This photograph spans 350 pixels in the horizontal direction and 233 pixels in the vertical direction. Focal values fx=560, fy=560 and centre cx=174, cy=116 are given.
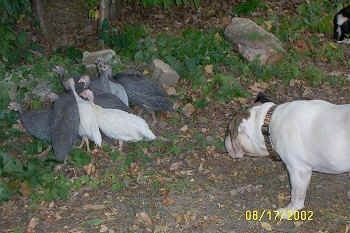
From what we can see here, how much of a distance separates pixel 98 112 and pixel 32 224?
3.81 ft

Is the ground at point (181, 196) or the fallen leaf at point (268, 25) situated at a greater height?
the fallen leaf at point (268, 25)

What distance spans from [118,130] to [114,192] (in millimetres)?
561

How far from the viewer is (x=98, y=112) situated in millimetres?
4957

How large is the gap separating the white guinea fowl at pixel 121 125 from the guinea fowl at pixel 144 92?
50 centimetres

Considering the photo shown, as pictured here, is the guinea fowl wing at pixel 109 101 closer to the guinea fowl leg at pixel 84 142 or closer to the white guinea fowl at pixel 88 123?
the white guinea fowl at pixel 88 123

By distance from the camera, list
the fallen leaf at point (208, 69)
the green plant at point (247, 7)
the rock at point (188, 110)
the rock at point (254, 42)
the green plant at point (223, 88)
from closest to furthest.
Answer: the rock at point (188, 110)
the green plant at point (223, 88)
the fallen leaf at point (208, 69)
the rock at point (254, 42)
the green plant at point (247, 7)

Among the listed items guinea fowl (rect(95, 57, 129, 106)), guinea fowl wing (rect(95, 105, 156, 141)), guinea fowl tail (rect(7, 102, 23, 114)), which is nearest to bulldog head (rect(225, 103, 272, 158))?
guinea fowl wing (rect(95, 105, 156, 141))

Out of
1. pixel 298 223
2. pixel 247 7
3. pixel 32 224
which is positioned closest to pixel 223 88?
pixel 298 223

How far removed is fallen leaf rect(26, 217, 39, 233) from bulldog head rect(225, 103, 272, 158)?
1656 millimetres

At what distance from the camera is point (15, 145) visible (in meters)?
5.23

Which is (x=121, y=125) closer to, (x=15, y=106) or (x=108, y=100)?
(x=108, y=100)

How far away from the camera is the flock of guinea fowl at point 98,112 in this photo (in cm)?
487


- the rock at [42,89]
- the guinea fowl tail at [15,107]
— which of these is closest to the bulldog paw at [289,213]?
the guinea fowl tail at [15,107]

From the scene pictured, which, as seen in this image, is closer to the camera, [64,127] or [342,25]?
[64,127]
